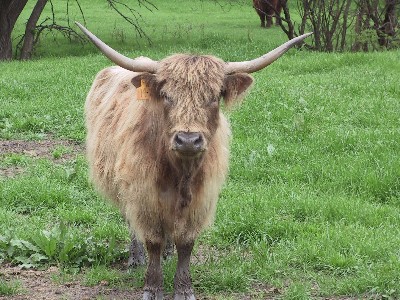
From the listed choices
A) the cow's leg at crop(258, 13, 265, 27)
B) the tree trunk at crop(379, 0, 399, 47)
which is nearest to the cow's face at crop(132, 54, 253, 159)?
the tree trunk at crop(379, 0, 399, 47)

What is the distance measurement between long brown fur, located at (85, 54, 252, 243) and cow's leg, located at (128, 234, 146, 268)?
474 millimetres

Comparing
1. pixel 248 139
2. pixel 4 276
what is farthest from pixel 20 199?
pixel 248 139

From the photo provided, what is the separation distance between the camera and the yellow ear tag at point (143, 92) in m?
5.31

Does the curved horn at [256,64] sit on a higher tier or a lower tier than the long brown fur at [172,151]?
higher

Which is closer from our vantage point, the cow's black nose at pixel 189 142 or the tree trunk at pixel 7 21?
the cow's black nose at pixel 189 142

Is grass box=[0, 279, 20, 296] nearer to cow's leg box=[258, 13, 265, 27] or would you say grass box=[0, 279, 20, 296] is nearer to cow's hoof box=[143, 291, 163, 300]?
cow's hoof box=[143, 291, 163, 300]

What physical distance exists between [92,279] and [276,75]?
28.4ft

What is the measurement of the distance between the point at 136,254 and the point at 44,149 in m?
3.85

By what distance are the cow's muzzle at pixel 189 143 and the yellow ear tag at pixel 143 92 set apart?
539 mm

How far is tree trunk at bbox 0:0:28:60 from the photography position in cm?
1873

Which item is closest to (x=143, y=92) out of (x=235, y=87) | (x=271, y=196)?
(x=235, y=87)

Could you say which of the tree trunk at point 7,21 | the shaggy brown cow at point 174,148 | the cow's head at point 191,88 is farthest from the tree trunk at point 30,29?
the cow's head at point 191,88

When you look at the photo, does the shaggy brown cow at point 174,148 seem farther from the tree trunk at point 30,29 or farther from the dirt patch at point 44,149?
the tree trunk at point 30,29

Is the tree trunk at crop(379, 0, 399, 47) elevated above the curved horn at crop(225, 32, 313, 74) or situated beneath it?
situated beneath
